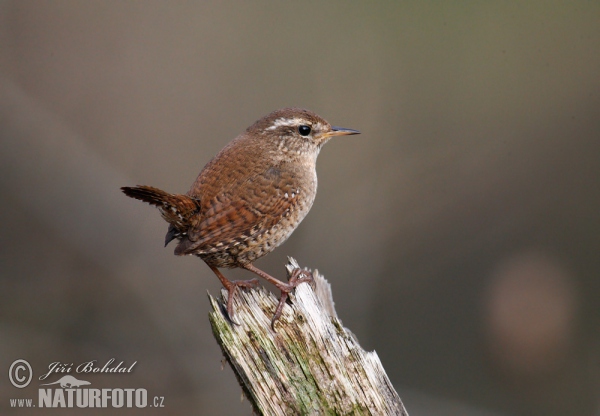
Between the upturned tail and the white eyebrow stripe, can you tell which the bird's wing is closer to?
the upturned tail

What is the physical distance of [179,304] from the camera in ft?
19.8

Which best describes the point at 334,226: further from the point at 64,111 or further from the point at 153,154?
the point at 64,111

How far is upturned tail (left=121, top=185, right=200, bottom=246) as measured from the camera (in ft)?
10.9

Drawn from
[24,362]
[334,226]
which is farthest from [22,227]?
[334,226]

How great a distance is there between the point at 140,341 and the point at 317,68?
130 inches

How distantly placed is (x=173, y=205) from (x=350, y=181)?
3.73 metres

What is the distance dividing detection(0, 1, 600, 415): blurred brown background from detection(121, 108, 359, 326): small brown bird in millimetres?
1947

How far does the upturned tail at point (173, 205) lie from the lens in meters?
3.32

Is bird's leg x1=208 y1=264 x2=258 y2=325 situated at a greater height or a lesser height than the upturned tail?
lesser

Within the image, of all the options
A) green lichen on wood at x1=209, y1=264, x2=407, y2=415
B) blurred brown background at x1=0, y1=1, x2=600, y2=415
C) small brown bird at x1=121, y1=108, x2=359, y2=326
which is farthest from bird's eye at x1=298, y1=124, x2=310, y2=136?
blurred brown background at x1=0, y1=1, x2=600, y2=415

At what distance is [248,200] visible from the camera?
3811 mm

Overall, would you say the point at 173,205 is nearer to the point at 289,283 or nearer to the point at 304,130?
the point at 289,283

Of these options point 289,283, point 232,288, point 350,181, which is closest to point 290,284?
point 289,283

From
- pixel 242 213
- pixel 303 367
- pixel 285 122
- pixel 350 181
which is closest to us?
pixel 303 367
